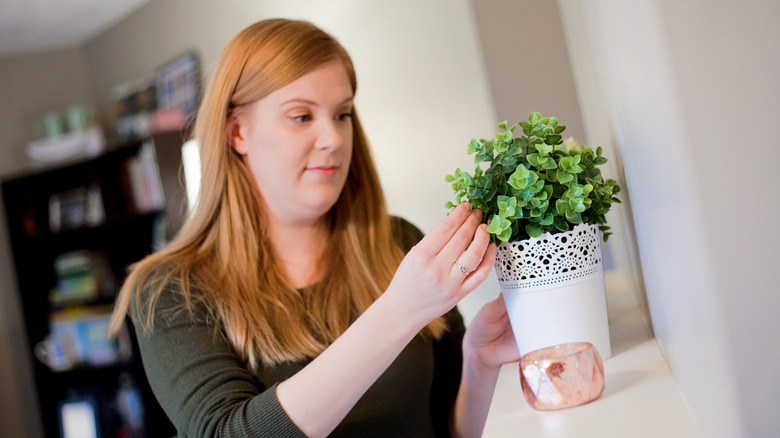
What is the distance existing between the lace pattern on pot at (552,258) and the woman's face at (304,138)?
0.50 m

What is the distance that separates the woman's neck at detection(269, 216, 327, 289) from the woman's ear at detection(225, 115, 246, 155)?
0.16 metres

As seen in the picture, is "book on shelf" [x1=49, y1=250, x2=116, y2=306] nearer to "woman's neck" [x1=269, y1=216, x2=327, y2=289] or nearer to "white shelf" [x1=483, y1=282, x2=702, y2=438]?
"woman's neck" [x1=269, y1=216, x2=327, y2=289]

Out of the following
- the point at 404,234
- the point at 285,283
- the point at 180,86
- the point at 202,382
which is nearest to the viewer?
the point at 202,382

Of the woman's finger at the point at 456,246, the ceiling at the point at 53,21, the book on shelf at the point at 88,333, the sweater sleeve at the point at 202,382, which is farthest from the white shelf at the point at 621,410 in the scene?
the ceiling at the point at 53,21

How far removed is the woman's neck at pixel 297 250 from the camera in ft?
4.42

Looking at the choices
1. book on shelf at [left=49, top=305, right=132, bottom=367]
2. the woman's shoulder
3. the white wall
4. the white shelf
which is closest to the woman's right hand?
the white shelf

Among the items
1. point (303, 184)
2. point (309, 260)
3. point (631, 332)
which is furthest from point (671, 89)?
point (309, 260)

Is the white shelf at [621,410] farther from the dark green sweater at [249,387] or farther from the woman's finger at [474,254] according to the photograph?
the dark green sweater at [249,387]

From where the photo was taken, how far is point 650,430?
572 millimetres

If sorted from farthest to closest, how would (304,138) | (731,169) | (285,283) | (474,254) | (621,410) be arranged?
(285,283)
(304,138)
(474,254)
(621,410)
(731,169)

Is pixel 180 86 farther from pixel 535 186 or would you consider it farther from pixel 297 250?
pixel 535 186

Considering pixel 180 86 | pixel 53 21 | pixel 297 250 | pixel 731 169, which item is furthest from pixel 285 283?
pixel 53 21

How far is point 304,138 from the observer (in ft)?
3.92

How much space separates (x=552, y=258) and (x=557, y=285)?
0.03 metres
